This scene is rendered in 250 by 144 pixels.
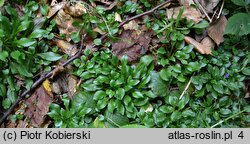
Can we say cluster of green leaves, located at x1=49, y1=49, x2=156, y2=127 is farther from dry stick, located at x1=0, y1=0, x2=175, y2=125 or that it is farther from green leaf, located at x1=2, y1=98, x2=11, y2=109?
green leaf, located at x1=2, y1=98, x2=11, y2=109

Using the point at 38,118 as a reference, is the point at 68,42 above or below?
above

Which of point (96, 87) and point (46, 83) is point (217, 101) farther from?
point (46, 83)

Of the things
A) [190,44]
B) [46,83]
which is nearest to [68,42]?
[46,83]

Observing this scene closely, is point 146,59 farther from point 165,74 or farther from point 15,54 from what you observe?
point 15,54

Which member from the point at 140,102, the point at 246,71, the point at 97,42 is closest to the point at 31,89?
the point at 97,42

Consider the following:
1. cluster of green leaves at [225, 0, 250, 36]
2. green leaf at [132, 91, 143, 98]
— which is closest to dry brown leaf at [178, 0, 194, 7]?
cluster of green leaves at [225, 0, 250, 36]

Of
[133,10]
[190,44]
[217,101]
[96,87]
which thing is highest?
[133,10]

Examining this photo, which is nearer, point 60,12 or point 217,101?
point 217,101
